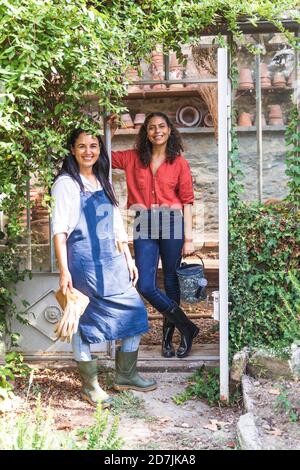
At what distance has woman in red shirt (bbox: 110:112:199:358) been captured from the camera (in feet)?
16.5

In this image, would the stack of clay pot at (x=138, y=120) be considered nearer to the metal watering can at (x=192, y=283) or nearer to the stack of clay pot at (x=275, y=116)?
the stack of clay pot at (x=275, y=116)

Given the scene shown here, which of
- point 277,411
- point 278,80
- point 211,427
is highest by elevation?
point 278,80

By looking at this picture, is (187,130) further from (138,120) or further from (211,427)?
(211,427)

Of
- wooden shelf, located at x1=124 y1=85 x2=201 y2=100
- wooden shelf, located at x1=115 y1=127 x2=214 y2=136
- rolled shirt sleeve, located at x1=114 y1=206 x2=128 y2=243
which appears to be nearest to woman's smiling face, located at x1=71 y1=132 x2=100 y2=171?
rolled shirt sleeve, located at x1=114 y1=206 x2=128 y2=243

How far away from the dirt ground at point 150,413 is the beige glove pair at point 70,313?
458 millimetres

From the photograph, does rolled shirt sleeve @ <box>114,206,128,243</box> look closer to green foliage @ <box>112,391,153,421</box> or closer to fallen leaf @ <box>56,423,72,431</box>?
green foliage @ <box>112,391,153,421</box>

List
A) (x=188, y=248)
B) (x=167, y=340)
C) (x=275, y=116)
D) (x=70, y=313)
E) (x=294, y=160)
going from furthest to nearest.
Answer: (x=275, y=116) → (x=167, y=340) → (x=188, y=248) → (x=294, y=160) → (x=70, y=313)

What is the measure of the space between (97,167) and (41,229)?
97 cm

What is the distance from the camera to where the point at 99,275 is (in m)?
4.44

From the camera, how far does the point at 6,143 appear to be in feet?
13.1

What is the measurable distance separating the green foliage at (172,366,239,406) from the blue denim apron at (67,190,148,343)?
613 millimetres

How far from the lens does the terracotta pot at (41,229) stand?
5.26 m

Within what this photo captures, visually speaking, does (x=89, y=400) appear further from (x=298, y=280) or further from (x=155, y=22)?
(x=155, y=22)

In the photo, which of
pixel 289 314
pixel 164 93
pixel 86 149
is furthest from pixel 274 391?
pixel 164 93
